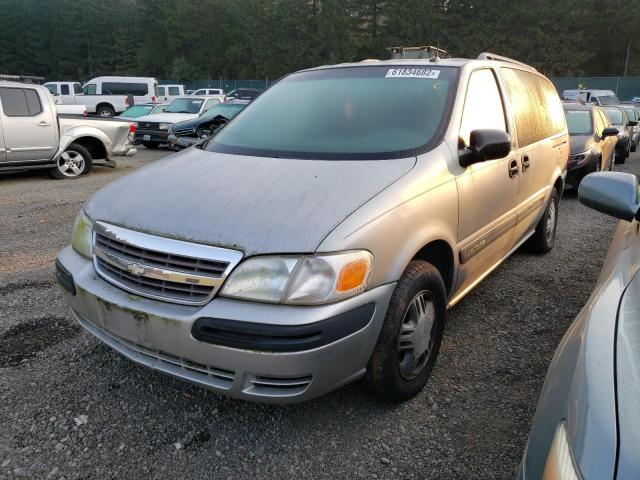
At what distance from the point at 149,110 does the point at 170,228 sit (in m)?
16.5

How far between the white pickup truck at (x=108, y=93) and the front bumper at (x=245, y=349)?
27695 mm

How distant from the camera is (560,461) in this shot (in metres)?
1.18

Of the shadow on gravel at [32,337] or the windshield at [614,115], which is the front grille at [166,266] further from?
the windshield at [614,115]

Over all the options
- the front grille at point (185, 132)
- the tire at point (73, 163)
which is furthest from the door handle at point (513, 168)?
the front grille at point (185, 132)

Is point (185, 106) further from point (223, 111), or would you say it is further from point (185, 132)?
point (185, 132)

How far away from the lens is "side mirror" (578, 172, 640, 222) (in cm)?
202

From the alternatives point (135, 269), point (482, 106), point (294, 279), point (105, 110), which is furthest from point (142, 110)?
point (294, 279)

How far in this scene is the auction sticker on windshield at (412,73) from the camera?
131 inches

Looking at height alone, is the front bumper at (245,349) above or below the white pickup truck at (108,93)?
below

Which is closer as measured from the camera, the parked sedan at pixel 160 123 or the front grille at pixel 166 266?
the front grille at pixel 166 266

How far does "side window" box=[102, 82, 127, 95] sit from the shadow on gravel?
28.5m

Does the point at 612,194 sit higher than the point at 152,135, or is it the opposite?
the point at 612,194

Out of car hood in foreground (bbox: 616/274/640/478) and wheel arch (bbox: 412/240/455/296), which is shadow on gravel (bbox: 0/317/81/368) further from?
car hood in foreground (bbox: 616/274/640/478)

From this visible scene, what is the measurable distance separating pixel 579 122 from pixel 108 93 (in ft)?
87.2
